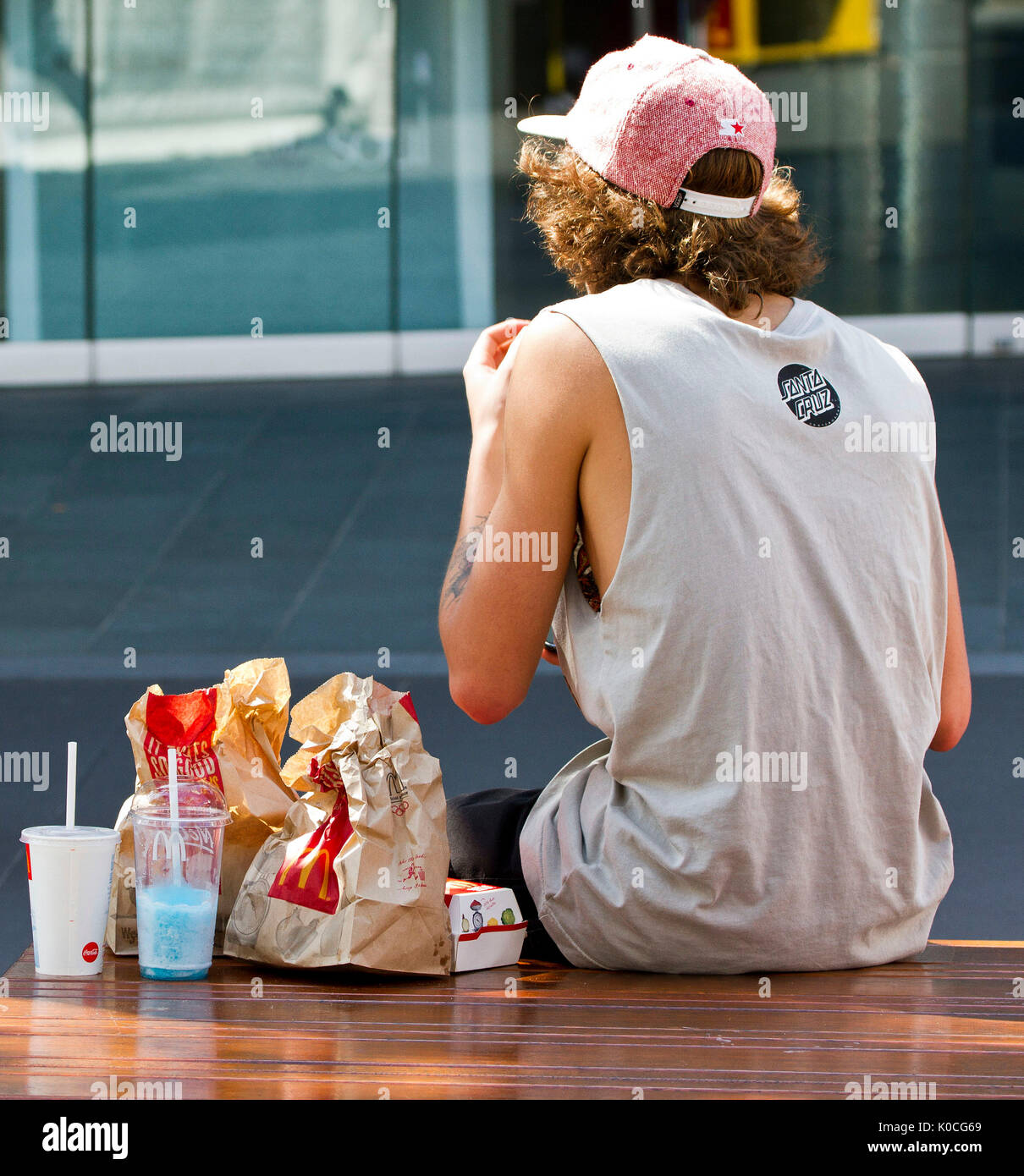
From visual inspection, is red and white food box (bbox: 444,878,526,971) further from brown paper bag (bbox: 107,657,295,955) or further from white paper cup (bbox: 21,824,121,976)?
white paper cup (bbox: 21,824,121,976)

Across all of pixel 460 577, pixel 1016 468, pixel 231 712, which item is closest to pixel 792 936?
pixel 460 577

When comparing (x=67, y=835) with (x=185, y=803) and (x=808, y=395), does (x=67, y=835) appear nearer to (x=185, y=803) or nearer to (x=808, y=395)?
(x=185, y=803)

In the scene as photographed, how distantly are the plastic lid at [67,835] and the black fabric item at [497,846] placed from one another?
17.0 inches

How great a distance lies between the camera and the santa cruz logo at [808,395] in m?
1.84

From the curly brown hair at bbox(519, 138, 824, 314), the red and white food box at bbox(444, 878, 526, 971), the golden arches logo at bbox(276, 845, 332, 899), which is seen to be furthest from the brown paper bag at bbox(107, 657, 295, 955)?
the curly brown hair at bbox(519, 138, 824, 314)

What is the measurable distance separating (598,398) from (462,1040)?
71 centimetres

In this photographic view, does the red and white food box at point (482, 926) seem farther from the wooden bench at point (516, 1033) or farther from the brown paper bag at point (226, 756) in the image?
the brown paper bag at point (226, 756)

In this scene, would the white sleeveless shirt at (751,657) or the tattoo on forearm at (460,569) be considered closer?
the white sleeveless shirt at (751,657)

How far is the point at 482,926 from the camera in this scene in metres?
1.94

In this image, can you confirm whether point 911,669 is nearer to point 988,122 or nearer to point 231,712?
point 231,712

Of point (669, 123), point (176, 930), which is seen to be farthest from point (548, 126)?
point (176, 930)

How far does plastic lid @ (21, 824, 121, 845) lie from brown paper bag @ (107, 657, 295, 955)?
0.03 metres

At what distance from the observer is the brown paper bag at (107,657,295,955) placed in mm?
1988

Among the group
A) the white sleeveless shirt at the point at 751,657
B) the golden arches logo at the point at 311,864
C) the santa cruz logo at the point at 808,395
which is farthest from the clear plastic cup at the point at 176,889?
the santa cruz logo at the point at 808,395
